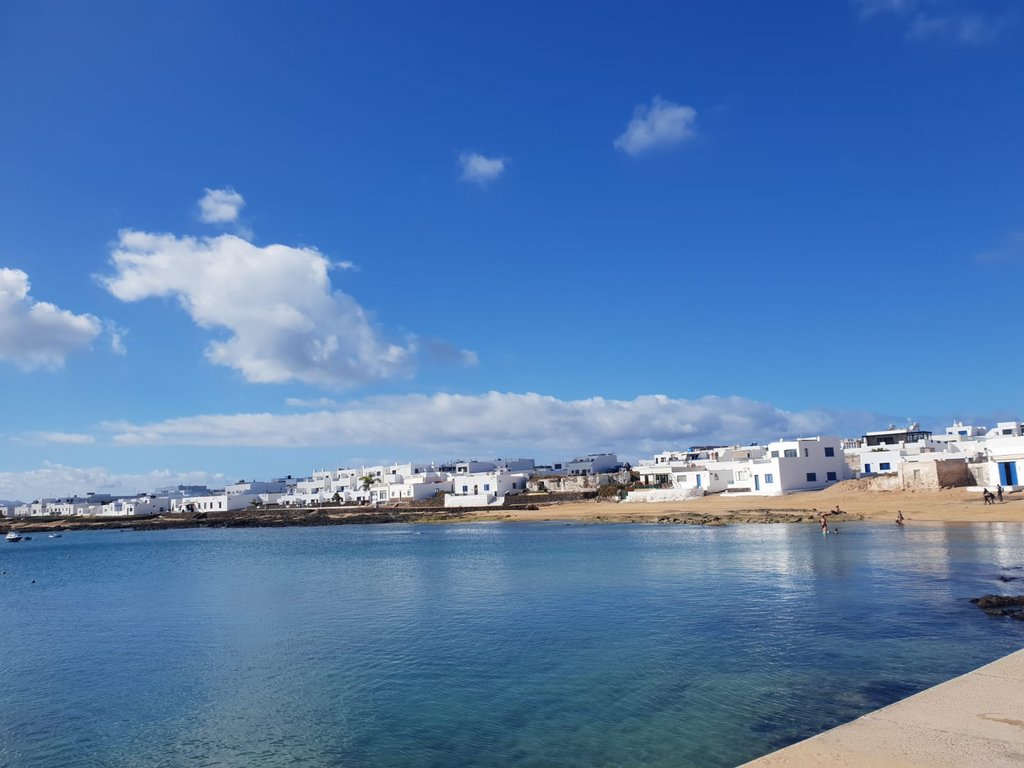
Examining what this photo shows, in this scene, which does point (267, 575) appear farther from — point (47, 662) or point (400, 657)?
point (400, 657)

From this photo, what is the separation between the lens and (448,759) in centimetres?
1309

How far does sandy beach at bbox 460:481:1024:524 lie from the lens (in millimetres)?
53875

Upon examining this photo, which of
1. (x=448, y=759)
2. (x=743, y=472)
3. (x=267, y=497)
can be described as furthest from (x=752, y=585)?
(x=267, y=497)

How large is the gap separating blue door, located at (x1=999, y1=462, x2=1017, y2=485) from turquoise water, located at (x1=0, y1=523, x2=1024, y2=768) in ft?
77.8

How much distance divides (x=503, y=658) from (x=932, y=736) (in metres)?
12.6

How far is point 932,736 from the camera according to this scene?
31.2 ft

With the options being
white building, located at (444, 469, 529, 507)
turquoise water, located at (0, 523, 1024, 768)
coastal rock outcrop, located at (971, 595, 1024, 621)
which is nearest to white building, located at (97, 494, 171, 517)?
white building, located at (444, 469, 529, 507)

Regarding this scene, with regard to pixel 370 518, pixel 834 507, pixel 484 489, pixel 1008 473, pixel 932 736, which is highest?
pixel 1008 473

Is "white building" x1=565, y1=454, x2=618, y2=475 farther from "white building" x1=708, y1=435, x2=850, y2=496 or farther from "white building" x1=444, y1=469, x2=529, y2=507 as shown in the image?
"white building" x1=708, y1=435, x2=850, y2=496

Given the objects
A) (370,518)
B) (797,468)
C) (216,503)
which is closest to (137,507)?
(216,503)

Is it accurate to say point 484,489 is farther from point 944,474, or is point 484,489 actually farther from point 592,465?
point 944,474

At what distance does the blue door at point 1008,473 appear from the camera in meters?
60.1

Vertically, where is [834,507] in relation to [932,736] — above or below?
below

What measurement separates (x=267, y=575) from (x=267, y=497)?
427 ft
